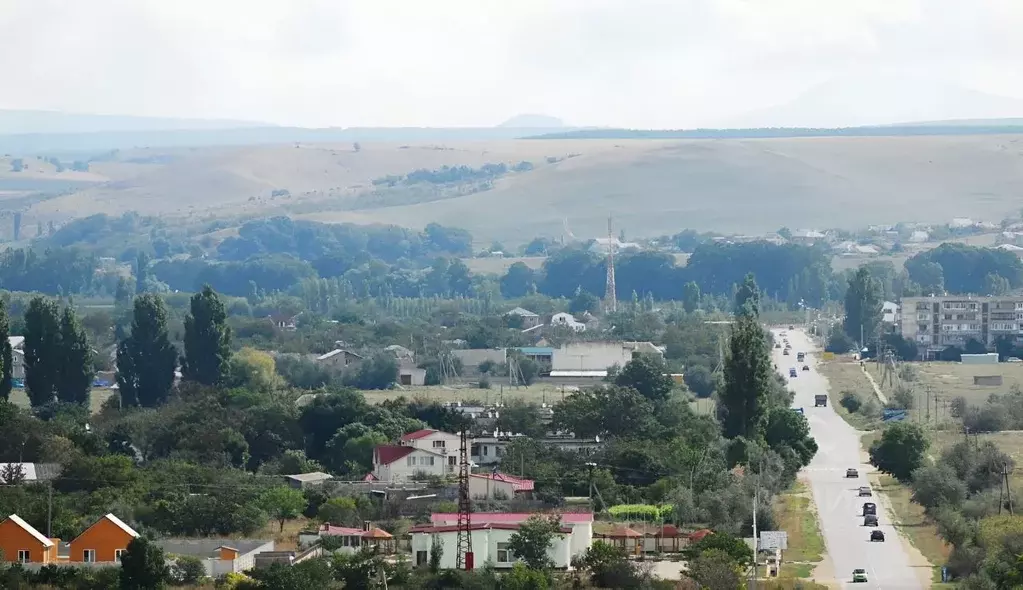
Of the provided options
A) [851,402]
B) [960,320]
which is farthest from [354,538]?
[960,320]

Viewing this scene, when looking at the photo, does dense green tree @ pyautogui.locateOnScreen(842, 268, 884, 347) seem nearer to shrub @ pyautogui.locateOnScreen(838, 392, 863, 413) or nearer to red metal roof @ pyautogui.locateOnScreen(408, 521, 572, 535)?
shrub @ pyautogui.locateOnScreen(838, 392, 863, 413)

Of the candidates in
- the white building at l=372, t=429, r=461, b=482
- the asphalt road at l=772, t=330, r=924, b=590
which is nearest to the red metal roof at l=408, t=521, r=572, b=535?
the asphalt road at l=772, t=330, r=924, b=590

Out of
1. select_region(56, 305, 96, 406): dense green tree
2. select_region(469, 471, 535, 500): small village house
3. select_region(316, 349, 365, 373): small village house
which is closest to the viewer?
select_region(469, 471, 535, 500): small village house

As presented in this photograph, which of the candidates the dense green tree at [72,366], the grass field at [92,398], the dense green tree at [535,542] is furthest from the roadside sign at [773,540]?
the grass field at [92,398]

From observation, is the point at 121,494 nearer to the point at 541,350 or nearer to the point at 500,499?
the point at 500,499

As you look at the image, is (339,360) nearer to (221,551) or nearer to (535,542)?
(221,551)

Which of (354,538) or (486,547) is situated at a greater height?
(486,547)
